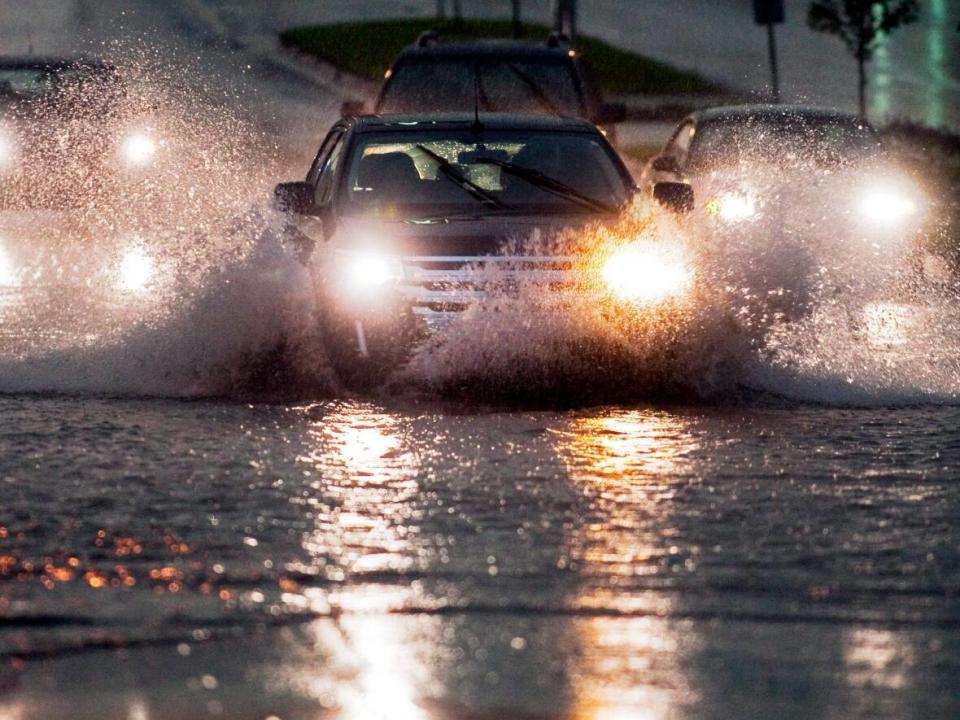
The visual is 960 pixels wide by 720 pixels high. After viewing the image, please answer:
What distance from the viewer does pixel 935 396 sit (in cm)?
1034

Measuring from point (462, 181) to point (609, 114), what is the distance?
592 cm

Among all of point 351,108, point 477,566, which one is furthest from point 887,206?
point 477,566

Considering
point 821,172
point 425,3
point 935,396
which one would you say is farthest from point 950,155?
point 425,3

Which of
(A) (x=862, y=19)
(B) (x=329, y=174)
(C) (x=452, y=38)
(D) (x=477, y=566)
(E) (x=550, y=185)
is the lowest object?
(D) (x=477, y=566)

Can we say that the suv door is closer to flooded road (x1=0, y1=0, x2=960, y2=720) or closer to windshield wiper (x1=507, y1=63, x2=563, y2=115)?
flooded road (x1=0, y1=0, x2=960, y2=720)

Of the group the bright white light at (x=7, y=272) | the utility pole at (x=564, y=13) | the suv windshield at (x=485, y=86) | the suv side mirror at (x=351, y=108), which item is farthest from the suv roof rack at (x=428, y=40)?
the utility pole at (x=564, y=13)

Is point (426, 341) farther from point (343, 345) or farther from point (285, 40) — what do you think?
point (285, 40)

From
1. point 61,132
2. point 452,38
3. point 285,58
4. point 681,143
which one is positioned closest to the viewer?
point 681,143

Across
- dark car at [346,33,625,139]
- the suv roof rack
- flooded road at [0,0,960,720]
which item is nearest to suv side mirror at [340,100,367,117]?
dark car at [346,33,625,139]

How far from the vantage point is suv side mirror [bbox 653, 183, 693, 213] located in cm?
1131

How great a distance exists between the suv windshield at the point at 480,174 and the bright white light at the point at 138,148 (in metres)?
5.76

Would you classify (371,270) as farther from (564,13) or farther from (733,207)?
(564,13)

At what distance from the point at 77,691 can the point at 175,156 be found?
40.7ft

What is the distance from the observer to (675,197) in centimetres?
1134
